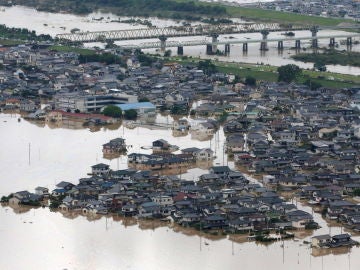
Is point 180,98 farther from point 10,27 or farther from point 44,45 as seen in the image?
point 10,27

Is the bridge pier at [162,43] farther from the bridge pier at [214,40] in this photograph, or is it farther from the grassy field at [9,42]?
the grassy field at [9,42]

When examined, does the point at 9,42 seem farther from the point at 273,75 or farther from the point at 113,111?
the point at 113,111

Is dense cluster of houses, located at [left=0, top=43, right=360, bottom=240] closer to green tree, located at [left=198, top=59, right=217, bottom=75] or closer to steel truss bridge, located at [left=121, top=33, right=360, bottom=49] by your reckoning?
green tree, located at [left=198, top=59, right=217, bottom=75]

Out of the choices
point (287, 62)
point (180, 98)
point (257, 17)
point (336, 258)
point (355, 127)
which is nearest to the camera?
point (336, 258)

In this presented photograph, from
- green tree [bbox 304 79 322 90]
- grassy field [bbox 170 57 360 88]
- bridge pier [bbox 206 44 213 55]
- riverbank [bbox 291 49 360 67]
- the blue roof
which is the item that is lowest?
riverbank [bbox 291 49 360 67]

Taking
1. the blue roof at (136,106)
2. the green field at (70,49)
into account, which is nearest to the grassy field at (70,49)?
the green field at (70,49)

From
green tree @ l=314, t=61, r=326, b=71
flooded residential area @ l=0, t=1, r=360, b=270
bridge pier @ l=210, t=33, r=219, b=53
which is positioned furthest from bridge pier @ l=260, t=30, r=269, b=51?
→ flooded residential area @ l=0, t=1, r=360, b=270

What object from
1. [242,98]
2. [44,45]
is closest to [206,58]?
[44,45]
